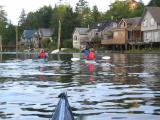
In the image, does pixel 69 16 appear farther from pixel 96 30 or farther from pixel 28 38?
pixel 28 38

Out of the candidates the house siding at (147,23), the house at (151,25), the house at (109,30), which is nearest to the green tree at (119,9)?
the house at (109,30)

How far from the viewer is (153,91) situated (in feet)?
62.3

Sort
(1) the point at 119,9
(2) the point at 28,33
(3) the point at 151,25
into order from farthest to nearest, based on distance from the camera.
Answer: (2) the point at 28,33 → (1) the point at 119,9 → (3) the point at 151,25

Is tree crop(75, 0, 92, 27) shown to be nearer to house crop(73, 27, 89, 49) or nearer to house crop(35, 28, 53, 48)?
house crop(73, 27, 89, 49)

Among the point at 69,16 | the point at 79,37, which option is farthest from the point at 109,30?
the point at 69,16

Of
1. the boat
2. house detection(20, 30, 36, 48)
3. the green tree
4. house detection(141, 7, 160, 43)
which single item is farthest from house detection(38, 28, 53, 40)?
the boat

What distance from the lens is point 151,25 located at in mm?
90125

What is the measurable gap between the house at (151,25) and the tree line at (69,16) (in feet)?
83.6

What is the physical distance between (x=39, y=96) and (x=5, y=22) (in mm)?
173683

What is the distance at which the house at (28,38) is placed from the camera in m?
179

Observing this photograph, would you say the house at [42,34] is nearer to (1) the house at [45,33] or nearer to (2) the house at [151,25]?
(1) the house at [45,33]

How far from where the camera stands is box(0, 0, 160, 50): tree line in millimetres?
134625

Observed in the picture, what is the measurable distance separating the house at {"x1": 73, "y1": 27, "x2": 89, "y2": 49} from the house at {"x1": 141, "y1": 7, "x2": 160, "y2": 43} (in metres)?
37.7

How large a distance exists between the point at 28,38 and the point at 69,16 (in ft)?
173
